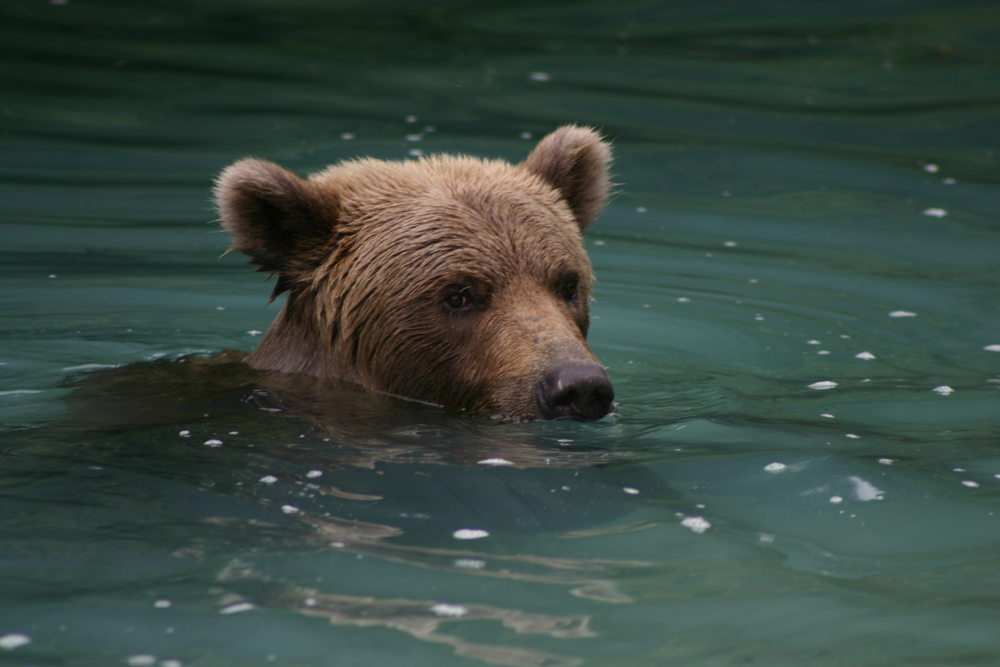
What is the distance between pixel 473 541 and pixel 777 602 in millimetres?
1134

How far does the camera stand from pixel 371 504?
4695mm

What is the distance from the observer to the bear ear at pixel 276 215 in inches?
235

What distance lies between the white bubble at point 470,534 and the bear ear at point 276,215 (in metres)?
2.35

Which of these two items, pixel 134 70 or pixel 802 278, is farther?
pixel 134 70

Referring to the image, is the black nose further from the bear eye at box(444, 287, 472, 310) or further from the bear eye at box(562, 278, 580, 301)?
the bear eye at box(562, 278, 580, 301)

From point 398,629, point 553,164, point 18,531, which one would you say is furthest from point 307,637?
point 553,164

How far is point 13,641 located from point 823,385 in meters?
5.03

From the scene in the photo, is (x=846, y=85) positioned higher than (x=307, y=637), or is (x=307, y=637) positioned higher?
(x=846, y=85)

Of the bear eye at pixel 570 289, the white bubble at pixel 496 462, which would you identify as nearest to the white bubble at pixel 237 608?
the white bubble at pixel 496 462

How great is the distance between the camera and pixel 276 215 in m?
6.18

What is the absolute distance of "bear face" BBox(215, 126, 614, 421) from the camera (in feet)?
19.2

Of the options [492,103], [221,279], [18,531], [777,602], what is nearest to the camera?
[777,602]

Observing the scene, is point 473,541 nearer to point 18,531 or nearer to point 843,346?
point 18,531

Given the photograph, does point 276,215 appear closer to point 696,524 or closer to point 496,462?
point 496,462
